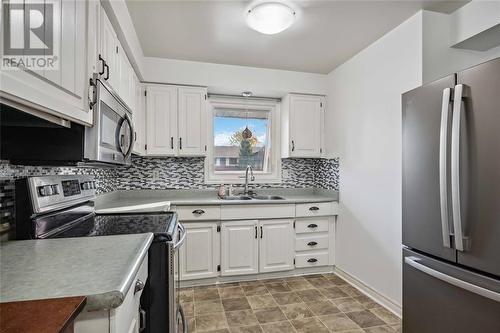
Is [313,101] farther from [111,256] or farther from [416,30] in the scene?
[111,256]

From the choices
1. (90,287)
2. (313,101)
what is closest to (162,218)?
(90,287)

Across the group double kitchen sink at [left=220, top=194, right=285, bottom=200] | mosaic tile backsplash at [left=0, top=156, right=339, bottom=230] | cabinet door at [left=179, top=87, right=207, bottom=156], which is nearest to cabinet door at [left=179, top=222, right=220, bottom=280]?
double kitchen sink at [left=220, top=194, right=285, bottom=200]

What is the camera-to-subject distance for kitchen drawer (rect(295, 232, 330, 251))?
3018 mm

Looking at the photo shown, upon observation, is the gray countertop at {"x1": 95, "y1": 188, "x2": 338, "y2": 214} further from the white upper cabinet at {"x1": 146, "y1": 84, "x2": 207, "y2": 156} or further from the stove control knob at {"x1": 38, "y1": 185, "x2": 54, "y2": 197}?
the stove control knob at {"x1": 38, "y1": 185, "x2": 54, "y2": 197}

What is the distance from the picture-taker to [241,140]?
359 cm

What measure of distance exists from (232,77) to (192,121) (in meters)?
0.69

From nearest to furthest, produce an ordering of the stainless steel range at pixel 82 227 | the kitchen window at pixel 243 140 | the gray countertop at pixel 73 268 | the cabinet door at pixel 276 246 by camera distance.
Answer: the gray countertop at pixel 73 268 → the stainless steel range at pixel 82 227 → the cabinet door at pixel 276 246 → the kitchen window at pixel 243 140

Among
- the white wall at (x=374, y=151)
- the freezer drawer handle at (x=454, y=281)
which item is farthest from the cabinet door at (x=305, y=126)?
the freezer drawer handle at (x=454, y=281)

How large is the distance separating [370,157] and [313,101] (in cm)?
114

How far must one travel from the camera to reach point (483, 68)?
1238 millimetres

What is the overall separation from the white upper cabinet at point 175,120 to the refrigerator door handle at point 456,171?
232cm

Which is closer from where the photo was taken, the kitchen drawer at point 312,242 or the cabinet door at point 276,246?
the cabinet door at point 276,246

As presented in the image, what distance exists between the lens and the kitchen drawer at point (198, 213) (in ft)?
8.88

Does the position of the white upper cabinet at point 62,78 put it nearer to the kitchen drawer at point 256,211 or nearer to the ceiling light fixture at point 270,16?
the ceiling light fixture at point 270,16
